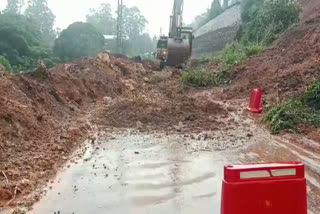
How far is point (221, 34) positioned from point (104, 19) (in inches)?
1932

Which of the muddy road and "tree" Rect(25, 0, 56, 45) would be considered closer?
the muddy road

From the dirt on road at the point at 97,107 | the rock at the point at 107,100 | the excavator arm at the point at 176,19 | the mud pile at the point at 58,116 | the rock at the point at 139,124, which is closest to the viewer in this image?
the mud pile at the point at 58,116

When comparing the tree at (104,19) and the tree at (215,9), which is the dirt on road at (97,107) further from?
the tree at (104,19)

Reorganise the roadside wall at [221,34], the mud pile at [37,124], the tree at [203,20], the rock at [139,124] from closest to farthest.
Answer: the mud pile at [37,124]
the rock at [139,124]
the roadside wall at [221,34]
the tree at [203,20]

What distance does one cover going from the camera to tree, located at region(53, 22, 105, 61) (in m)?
28.8

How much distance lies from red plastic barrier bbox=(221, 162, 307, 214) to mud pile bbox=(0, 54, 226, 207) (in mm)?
2746

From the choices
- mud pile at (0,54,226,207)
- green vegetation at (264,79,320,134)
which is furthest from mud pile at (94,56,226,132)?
green vegetation at (264,79,320,134)

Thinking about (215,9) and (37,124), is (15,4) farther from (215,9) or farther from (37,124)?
(37,124)

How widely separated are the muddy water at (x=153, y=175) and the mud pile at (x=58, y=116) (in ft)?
1.47

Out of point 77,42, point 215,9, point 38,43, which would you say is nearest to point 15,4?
point 215,9

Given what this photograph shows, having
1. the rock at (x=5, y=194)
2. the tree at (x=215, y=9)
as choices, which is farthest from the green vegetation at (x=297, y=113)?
the tree at (x=215, y=9)

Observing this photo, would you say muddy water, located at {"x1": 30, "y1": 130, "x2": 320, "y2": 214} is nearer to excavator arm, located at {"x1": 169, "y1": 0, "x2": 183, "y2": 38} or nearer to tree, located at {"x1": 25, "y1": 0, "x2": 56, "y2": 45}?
excavator arm, located at {"x1": 169, "y1": 0, "x2": 183, "y2": 38}

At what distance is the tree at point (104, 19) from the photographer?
7756cm

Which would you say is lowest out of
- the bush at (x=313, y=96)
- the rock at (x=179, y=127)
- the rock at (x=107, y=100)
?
the rock at (x=107, y=100)
